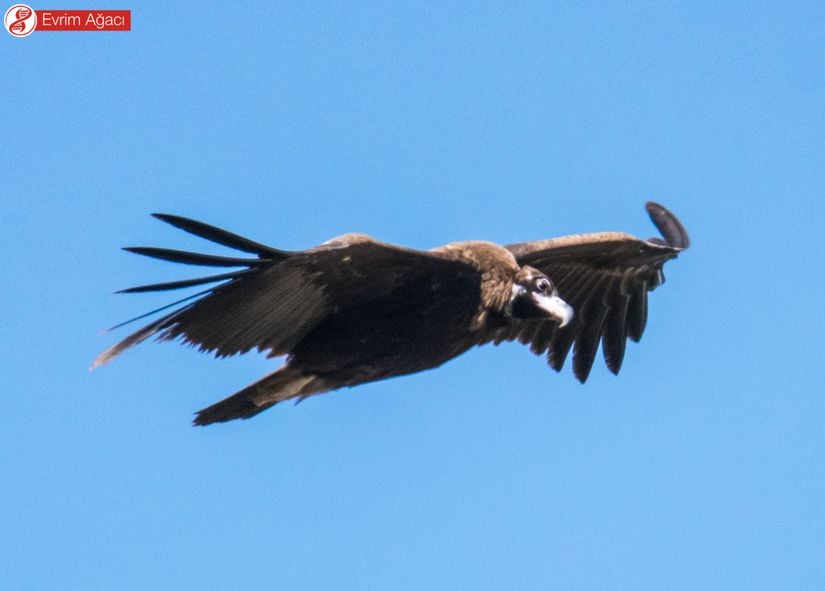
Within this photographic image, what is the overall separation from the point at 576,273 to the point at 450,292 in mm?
2300

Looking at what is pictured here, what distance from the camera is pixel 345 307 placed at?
8.95m

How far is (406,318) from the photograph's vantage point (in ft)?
29.5

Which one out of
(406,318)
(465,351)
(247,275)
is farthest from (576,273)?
(247,275)

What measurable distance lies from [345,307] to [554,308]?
1.48m

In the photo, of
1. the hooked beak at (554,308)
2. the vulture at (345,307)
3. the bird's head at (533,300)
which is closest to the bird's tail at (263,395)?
the vulture at (345,307)

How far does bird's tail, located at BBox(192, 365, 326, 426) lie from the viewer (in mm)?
9297

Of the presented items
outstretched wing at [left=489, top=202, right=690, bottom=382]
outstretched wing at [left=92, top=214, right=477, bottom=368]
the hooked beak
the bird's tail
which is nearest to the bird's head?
the hooked beak

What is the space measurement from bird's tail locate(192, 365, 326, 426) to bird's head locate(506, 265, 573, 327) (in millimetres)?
1308

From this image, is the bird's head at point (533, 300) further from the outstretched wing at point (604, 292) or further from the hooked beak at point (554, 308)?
the outstretched wing at point (604, 292)

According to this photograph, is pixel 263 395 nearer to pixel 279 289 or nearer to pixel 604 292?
pixel 279 289

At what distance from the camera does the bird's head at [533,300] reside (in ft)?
31.4

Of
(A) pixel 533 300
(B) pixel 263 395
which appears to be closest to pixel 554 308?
(A) pixel 533 300

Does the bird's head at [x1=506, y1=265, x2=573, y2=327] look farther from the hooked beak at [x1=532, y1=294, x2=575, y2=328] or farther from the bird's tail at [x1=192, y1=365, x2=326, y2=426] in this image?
the bird's tail at [x1=192, y1=365, x2=326, y2=426]

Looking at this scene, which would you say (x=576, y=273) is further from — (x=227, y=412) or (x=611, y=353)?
(x=227, y=412)
